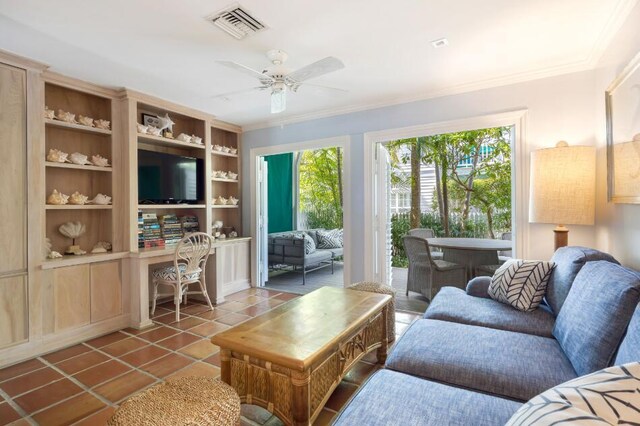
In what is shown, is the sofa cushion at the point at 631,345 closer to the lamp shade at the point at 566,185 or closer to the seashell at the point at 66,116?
the lamp shade at the point at 566,185

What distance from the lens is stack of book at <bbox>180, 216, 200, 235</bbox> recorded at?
422 cm

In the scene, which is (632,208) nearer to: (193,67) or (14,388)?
(193,67)

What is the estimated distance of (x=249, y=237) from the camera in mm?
4875

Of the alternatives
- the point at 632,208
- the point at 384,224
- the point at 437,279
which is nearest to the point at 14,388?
the point at 384,224

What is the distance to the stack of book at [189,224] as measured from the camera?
4220 mm

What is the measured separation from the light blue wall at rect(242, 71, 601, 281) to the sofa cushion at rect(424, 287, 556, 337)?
1111 millimetres

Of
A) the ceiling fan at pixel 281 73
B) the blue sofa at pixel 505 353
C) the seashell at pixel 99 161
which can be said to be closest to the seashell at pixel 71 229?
the seashell at pixel 99 161

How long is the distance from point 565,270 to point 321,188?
19.9 feet

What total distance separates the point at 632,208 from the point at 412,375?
1741mm

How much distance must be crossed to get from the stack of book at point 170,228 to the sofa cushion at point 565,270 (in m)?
3.80

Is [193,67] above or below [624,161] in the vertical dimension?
above

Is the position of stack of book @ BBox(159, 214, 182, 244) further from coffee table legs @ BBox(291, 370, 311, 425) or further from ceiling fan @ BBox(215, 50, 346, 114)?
coffee table legs @ BBox(291, 370, 311, 425)

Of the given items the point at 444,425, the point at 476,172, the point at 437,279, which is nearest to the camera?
the point at 444,425

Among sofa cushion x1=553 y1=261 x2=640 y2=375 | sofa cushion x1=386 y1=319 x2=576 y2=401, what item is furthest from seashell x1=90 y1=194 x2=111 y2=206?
sofa cushion x1=553 y1=261 x2=640 y2=375
